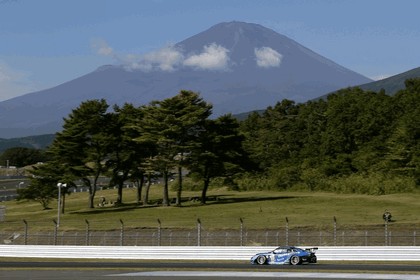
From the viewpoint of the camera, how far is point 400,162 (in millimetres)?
98312

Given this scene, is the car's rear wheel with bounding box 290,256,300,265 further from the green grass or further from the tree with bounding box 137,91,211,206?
the tree with bounding box 137,91,211,206

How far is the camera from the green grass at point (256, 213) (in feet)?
227

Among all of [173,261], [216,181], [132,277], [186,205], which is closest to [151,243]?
[173,261]

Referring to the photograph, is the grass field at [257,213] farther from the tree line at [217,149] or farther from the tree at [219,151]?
the tree at [219,151]

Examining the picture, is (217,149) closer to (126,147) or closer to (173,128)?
(173,128)

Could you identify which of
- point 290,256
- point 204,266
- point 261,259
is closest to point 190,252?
point 204,266

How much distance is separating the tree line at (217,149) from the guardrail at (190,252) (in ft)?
105

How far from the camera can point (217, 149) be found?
89.7m

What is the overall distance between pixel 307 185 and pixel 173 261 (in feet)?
170

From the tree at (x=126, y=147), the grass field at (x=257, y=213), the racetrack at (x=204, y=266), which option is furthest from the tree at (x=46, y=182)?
the racetrack at (x=204, y=266)

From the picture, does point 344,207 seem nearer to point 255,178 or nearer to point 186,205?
point 186,205

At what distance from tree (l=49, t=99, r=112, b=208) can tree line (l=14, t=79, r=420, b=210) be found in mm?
116

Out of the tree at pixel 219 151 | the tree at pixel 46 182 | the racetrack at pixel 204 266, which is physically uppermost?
the tree at pixel 219 151

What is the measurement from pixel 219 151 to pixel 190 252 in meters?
36.2
